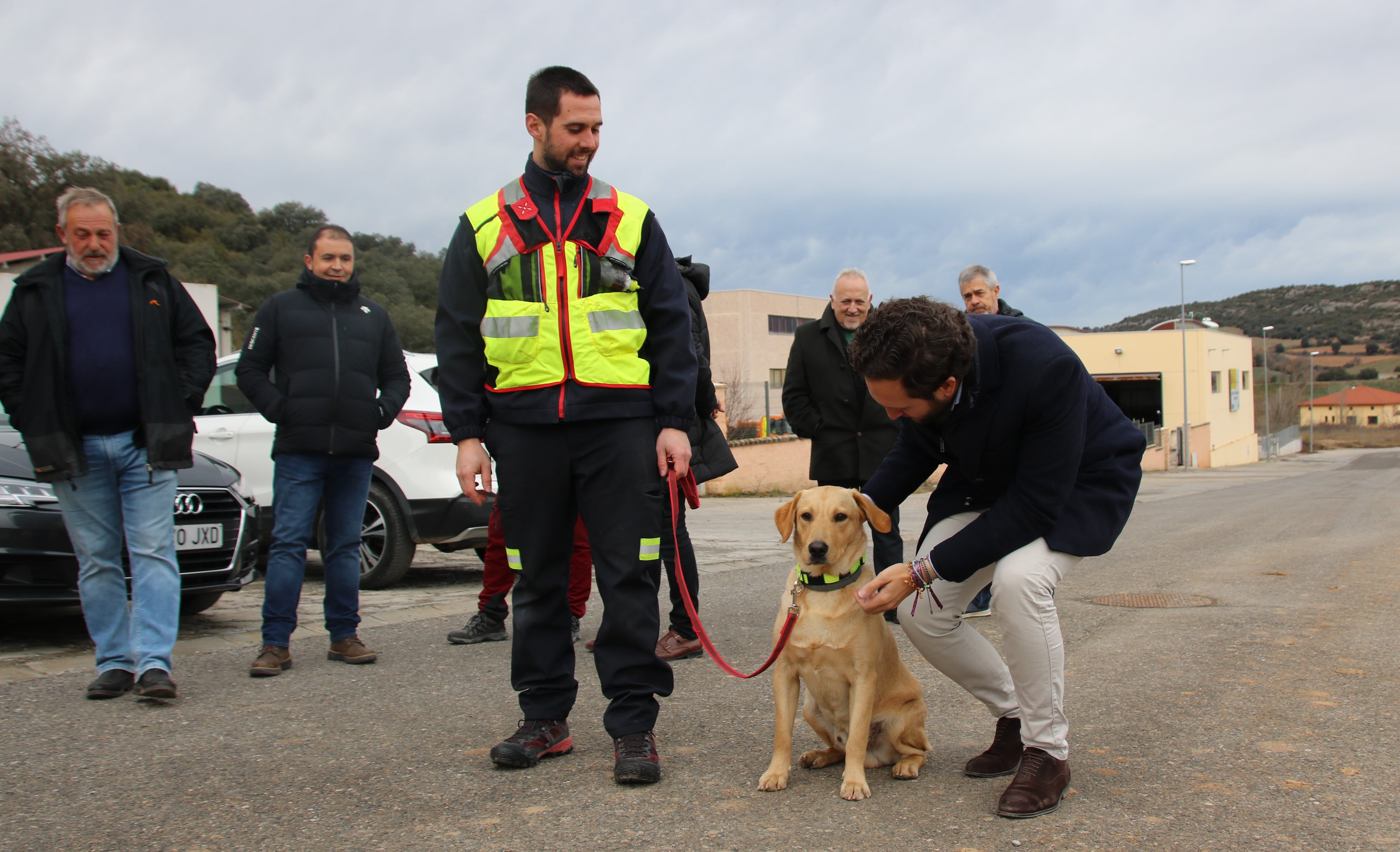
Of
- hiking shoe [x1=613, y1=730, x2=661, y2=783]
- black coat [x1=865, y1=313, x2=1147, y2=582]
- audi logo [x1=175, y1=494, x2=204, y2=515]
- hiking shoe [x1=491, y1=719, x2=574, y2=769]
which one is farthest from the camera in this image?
audi logo [x1=175, y1=494, x2=204, y2=515]

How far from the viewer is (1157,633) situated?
5.52m

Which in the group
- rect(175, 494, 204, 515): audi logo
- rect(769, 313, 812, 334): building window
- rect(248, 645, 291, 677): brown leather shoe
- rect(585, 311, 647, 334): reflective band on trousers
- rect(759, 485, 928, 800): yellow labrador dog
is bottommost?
rect(248, 645, 291, 677): brown leather shoe

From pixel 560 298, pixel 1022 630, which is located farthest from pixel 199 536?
pixel 1022 630

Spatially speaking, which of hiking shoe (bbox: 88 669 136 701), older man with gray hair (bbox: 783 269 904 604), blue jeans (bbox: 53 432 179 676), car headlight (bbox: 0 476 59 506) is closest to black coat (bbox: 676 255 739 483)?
older man with gray hair (bbox: 783 269 904 604)

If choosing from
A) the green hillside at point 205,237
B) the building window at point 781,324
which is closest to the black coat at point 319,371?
the green hillside at point 205,237

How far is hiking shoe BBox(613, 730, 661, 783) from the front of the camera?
123 inches

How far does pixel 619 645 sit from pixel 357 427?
2221 millimetres

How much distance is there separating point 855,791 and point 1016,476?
1.04 m

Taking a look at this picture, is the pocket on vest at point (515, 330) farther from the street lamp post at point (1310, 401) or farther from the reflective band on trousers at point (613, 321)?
the street lamp post at point (1310, 401)


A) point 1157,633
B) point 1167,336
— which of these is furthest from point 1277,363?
point 1157,633

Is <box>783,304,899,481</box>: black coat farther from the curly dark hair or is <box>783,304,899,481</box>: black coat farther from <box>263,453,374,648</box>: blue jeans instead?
the curly dark hair

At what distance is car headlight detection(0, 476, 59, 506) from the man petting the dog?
13.6ft

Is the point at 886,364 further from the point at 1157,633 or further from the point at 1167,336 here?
the point at 1167,336

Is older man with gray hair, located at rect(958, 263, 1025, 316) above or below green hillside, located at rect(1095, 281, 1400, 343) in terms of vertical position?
below
